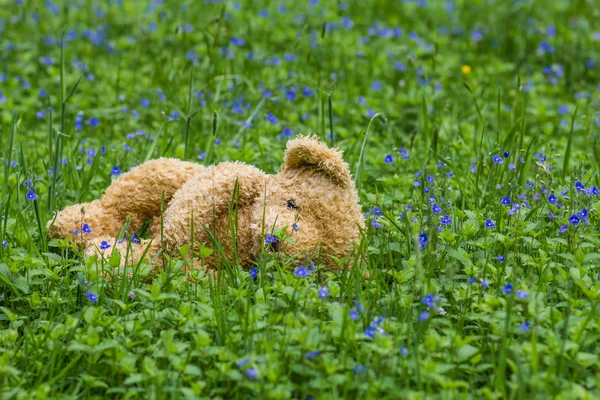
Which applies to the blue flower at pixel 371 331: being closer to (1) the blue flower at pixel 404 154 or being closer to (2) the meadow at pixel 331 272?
(2) the meadow at pixel 331 272

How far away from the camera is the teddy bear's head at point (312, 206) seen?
10.3 ft

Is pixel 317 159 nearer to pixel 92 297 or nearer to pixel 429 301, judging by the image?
pixel 429 301

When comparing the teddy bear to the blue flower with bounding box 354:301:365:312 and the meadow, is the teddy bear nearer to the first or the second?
the meadow

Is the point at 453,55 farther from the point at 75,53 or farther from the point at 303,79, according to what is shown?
the point at 75,53

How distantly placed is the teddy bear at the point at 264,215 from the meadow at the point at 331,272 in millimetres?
93

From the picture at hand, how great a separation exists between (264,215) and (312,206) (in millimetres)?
236

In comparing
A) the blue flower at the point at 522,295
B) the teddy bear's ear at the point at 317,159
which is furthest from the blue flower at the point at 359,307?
the teddy bear's ear at the point at 317,159

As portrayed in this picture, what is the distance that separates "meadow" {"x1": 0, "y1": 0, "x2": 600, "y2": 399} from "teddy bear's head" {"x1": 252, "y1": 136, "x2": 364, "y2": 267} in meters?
0.09

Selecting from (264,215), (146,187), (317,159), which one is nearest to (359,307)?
(264,215)

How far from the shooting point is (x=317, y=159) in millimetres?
3195

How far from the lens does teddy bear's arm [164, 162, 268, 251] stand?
10.7ft

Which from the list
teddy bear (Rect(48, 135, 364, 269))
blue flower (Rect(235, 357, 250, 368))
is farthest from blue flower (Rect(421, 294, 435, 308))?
blue flower (Rect(235, 357, 250, 368))

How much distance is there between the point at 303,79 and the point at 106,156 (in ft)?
5.45

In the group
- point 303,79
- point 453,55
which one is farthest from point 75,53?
point 453,55
